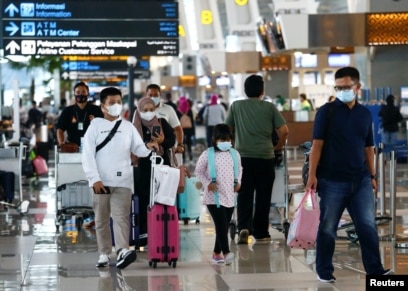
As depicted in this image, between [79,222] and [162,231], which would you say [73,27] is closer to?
[79,222]

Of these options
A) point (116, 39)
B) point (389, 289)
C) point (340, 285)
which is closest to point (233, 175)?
point (340, 285)

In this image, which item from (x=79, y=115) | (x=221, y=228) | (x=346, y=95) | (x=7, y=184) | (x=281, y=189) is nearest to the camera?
(x=346, y=95)

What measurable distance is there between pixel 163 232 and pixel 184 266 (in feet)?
1.63

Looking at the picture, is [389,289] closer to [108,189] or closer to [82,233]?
[108,189]

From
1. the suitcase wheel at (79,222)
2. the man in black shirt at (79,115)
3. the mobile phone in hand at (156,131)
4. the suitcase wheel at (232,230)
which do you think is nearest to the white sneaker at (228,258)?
the mobile phone in hand at (156,131)

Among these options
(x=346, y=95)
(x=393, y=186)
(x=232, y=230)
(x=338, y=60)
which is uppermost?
(x=338, y=60)

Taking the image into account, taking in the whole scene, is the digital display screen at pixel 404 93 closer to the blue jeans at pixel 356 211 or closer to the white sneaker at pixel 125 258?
the white sneaker at pixel 125 258

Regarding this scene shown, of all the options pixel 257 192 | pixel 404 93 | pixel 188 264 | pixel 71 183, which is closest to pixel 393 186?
pixel 257 192

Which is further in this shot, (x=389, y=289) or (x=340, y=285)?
(x=340, y=285)

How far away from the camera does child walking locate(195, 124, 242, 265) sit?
11.8 metres

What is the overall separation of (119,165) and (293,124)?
27071mm

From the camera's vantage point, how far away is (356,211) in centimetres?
996

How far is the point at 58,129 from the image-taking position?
1550 cm

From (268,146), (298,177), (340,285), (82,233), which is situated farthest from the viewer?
(298,177)
